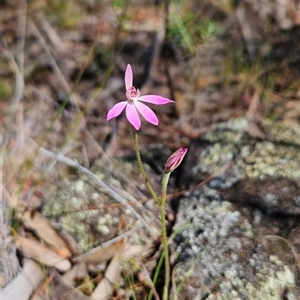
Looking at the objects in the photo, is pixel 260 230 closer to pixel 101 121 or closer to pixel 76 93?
pixel 101 121

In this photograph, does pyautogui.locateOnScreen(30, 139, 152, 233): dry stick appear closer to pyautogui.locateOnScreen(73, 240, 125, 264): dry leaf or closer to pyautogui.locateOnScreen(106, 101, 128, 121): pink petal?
pyautogui.locateOnScreen(73, 240, 125, 264): dry leaf

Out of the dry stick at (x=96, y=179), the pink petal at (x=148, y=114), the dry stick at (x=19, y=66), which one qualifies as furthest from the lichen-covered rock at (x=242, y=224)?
the dry stick at (x=19, y=66)

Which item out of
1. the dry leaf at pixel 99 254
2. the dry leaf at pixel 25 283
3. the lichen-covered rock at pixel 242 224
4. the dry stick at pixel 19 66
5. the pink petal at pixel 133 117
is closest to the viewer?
the pink petal at pixel 133 117

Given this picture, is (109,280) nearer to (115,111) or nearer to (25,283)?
(25,283)

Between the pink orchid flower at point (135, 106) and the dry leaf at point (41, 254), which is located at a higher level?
the pink orchid flower at point (135, 106)

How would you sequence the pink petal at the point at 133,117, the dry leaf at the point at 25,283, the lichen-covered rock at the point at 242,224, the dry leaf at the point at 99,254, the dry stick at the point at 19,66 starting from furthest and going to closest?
the dry stick at the point at 19,66
the dry leaf at the point at 99,254
the dry leaf at the point at 25,283
the lichen-covered rock at the point at 242,224
the pink petal at the point at 133,117

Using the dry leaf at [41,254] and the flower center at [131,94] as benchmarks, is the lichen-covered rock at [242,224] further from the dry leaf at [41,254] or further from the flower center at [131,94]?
the flower center at [131,94]
